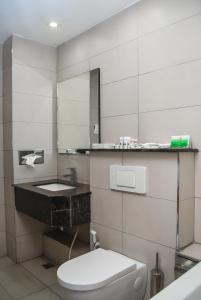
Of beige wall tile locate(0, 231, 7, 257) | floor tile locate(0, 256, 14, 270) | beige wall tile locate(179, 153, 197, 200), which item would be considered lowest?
floor tile locate(0, 256, 14, 270)

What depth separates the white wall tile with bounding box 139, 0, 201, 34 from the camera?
1.68m

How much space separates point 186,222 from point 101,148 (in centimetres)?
86

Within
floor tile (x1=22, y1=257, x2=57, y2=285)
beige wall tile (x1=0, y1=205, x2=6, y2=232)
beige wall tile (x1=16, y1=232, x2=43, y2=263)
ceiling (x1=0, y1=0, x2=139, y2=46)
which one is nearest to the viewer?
ceiling (x1=0, y1=0, x2=139, y2=46)

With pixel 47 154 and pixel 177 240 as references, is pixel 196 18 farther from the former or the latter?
pixel 47 154

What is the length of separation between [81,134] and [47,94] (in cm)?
70

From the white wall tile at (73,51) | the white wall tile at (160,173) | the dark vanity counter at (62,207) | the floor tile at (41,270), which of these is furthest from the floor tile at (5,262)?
the white wall tile at (73,51)

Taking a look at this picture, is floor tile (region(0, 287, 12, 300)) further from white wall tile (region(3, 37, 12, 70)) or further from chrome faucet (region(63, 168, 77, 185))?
white wall tile (region(3, 37, 12, 70))

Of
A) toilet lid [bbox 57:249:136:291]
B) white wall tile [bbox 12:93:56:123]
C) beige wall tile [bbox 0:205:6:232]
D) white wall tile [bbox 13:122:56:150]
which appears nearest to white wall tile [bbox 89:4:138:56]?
white wall tile [bbox 12:93:56:123]

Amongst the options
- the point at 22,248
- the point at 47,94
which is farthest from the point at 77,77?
the point at 22,248

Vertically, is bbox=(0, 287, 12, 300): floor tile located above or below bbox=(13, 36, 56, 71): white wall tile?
below

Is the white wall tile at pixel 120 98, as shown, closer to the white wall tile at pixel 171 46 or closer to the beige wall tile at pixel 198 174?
the white wall tile at pixel 171 46

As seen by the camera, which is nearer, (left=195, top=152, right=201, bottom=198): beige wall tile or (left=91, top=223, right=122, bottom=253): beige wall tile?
(left=195, top=152, right=201, bottom=198): beige wall tile

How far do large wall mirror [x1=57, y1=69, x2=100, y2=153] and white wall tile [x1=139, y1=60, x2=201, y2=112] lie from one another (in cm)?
57

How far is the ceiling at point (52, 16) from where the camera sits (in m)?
2.03
